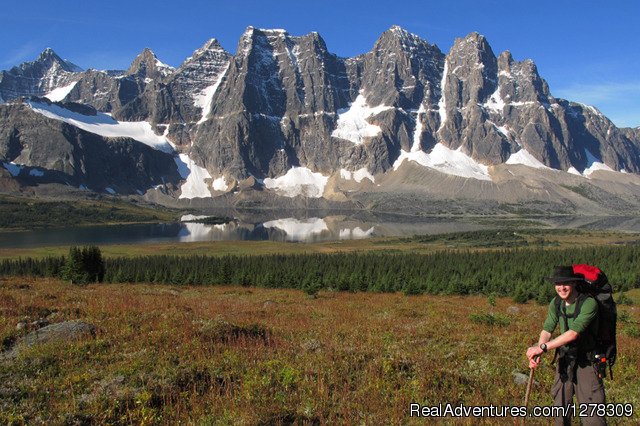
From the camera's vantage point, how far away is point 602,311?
30.0 ft

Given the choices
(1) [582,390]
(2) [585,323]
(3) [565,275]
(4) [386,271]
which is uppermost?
(3) [565,275]

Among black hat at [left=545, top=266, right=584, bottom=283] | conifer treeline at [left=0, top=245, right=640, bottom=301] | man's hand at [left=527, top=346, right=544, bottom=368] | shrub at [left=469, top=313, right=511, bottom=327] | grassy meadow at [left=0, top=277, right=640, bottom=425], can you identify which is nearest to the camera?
black hat at [left=545, top=266, right=584, bottom=283]

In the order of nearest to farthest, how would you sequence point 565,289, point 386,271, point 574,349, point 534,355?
1. point 574,349
2. point 565,289
3. point 534,355
4. point 386,271

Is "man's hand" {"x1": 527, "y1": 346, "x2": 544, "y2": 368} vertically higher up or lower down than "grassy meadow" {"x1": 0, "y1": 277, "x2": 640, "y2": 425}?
higher up

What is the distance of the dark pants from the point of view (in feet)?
29.5

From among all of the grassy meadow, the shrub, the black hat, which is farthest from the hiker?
the shrub

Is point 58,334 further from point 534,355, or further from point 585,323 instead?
point 585,323

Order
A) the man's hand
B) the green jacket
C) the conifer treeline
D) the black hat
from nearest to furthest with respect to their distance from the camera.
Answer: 1. the green jacket
2. the black hat
3. the man's hand
4. the conifer treeline

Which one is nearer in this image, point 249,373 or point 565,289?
point 565,289

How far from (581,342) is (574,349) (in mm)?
213

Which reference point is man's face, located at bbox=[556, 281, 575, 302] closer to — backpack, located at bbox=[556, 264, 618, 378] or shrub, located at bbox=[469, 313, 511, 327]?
backpack, located at bbox=[556, 264, 618, 378]

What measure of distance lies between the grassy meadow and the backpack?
225cm

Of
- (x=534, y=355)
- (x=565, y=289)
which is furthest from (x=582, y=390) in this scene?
(x=565, y=289)

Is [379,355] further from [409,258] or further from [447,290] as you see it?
[409,258]
